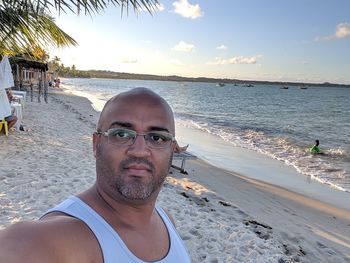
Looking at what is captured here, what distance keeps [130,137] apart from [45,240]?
0.51m

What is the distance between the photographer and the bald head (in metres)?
1.38

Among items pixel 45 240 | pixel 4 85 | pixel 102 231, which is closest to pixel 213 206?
pixel 102 231

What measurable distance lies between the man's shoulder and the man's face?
0.24 meters

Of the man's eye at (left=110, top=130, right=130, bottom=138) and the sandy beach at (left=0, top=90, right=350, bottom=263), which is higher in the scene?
the man's eye at (left=110, top=130, right=130, bottom=138)

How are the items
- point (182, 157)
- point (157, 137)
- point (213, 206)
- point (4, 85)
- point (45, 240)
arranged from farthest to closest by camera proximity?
point (4, 85) → point (182, 157) → point (213, 206) → point (157, 137) → point (45, 240)

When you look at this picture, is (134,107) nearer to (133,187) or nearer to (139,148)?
(139,148)

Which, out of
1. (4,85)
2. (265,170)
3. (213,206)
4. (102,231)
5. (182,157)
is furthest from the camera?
(265,170)

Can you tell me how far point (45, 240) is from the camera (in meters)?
0.97

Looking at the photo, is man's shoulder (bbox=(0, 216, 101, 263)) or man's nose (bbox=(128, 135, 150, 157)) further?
man's nose (bbox=(128, 135, 150, 157))

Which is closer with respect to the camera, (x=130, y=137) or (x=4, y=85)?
(x=130, y=137)

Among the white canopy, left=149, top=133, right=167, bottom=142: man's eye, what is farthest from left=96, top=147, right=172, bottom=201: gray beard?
the white canopy

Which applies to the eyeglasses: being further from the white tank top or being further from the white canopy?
the white canopy

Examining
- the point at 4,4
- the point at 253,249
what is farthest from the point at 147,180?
the point at 253,249

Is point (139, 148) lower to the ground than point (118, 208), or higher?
higher
